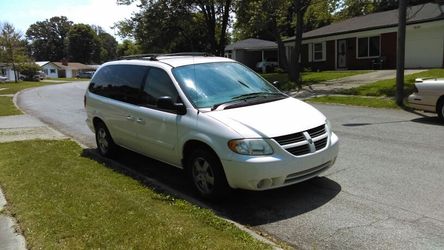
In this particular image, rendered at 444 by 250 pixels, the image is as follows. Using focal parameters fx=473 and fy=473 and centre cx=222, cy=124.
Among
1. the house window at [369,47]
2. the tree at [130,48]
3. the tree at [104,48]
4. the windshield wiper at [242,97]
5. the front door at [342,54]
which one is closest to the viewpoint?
the windshield wiper at [242,97]

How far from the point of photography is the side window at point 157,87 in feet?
21.4

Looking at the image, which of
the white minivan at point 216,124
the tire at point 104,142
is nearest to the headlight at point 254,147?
the white minivan at point 216,124

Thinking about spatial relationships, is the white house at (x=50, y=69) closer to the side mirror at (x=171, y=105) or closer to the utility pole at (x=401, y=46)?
the utility pole at (x=401, y=46)

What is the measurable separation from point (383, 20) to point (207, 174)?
28171mm

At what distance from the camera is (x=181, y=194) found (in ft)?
20.1

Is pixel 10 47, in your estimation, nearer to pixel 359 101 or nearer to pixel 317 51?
pixel 317 51

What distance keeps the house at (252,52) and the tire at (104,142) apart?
1604 inches

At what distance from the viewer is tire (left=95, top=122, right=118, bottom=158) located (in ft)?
27.4

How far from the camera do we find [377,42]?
3095 centimetres

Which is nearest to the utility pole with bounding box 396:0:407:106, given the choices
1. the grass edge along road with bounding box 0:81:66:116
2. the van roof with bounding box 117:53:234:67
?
the van roof with bounding box 117:53:234:67

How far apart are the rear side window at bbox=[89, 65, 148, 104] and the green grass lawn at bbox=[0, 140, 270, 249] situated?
1.23 m

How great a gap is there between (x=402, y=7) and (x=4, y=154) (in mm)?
11754

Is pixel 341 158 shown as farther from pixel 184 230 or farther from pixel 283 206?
pixel 184 230

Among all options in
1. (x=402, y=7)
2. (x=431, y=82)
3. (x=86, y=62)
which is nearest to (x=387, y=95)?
(x=402, y=7)
